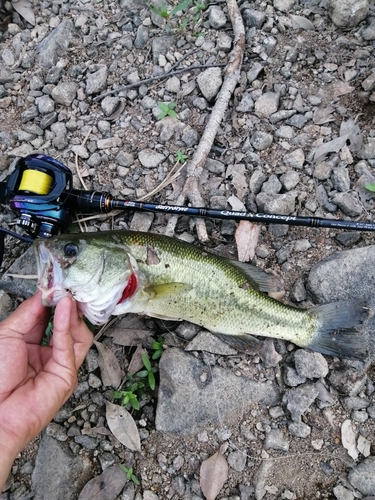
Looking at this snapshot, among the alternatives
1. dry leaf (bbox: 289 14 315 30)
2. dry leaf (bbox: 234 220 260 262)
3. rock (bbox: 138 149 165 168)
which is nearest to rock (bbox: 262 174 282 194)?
dry leaf (bbox: 234 220 260 262)

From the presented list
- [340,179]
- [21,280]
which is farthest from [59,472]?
[340,179]

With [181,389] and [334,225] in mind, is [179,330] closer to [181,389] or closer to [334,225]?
[181,389]

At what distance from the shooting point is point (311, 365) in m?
3.80

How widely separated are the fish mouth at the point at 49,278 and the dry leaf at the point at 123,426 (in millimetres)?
1119

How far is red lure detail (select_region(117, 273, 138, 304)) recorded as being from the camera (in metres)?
3.61

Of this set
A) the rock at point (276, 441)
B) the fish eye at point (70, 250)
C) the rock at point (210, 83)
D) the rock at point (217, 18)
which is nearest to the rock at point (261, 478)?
A: the rock at point (276, 441)

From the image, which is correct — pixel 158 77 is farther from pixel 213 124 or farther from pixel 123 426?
pixel 123 426

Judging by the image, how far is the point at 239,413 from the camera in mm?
3830

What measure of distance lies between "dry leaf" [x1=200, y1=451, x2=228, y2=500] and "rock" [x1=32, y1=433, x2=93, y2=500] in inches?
36.3

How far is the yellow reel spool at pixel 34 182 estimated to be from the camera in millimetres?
3842

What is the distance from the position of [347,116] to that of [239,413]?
2.99 m

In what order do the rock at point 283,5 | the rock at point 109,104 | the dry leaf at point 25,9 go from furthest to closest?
the dry leaf at point 25,9 < the rock at point 283,5 < the rock at point 109,104

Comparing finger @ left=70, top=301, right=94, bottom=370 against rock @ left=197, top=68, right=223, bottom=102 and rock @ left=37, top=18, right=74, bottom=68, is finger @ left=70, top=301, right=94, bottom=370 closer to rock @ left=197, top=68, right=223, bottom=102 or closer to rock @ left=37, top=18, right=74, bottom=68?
rock @ left=197, top=68, right=223, bottom=102

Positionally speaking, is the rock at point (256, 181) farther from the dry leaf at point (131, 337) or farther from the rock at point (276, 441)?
the rock at point (276, 441)
